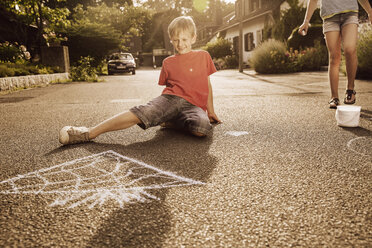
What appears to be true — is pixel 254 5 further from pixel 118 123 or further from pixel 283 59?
pixel 118 123

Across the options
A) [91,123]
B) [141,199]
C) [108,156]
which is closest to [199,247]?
[141,199]

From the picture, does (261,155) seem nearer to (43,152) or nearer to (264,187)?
(264,187)

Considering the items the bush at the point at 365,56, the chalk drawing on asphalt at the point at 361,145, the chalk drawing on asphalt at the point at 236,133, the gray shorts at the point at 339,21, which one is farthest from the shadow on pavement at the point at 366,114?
the bush at the point at 365,56

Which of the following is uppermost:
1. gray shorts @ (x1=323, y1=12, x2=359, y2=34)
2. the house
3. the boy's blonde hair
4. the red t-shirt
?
the house

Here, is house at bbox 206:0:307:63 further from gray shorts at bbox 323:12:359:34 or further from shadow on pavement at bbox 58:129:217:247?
shadow on pavement at bbox 58:129:217:247

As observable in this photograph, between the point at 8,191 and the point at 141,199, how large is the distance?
26.5 inches

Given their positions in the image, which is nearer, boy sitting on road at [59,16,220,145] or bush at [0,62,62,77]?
boy sitting on road at [59,16,220,145]

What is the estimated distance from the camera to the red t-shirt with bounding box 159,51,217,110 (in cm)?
287

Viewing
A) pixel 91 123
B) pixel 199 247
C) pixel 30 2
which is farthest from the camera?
pixel 30 2

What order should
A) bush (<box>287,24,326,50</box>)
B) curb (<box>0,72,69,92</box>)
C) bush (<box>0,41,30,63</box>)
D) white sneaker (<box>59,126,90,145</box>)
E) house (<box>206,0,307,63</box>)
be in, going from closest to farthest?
white sneaker (<box>59,126,90,145</box>) → curb (<box>0,72,69,92</box>) → bush (<box>0,41,30,63</box>) → bush (<box>287,24,326,50</box>) → house (<box>206,0,307,63</box>)

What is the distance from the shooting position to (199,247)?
1.03m

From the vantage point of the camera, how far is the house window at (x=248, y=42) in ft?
79.4

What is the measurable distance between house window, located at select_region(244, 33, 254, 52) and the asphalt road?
73.8ft

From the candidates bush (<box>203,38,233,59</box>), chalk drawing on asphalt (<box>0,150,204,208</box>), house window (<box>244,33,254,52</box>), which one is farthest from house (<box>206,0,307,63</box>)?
chalk drawing on asphalt (<box>0,150,204,208</box>)
